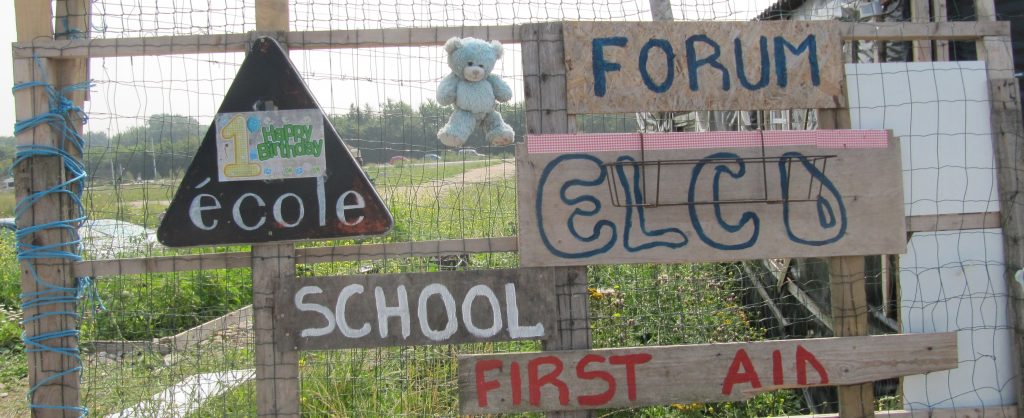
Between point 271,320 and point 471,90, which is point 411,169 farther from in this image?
point 271,320

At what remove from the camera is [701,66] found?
3631 mm

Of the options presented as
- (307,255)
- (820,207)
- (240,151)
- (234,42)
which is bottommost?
(307,255)

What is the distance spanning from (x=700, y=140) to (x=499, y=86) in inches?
37.7

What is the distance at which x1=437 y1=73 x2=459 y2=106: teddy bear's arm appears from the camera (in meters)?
3.52

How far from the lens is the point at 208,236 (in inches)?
133

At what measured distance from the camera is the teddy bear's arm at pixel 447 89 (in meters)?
3.52

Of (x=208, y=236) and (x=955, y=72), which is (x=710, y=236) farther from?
(x=208, y=236)

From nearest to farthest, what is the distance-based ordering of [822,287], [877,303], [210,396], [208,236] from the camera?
1. [208,236]
2. [210,396]
3. [877,303]
4. [822,287]

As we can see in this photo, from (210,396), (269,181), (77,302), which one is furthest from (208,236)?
(210,396)

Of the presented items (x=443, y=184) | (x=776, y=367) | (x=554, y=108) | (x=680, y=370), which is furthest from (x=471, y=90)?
(x=776, y=367)

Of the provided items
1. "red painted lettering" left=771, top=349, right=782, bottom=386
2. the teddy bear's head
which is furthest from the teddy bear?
"red painted lettering" left=771, top=349, right=782, bottom=386

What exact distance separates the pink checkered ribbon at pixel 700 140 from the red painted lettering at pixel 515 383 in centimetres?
98

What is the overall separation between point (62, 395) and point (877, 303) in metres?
5.11

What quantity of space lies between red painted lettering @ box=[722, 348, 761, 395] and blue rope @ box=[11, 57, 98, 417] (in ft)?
9.77
